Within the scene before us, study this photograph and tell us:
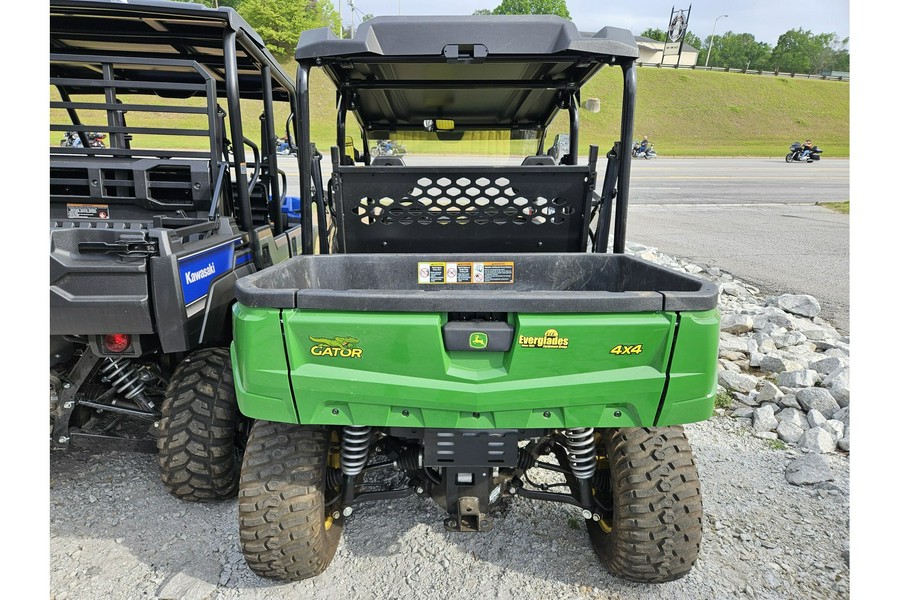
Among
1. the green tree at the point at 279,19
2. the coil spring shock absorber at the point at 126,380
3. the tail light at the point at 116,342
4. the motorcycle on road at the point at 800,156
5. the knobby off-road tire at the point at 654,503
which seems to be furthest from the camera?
the green tree at the point at 279,19

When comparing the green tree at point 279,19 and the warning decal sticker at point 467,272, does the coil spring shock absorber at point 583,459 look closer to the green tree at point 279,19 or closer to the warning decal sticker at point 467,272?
the warning decal sticker at point 467,272

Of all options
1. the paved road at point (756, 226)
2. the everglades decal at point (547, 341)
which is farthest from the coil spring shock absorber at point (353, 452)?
the paved road at point (756, 226)

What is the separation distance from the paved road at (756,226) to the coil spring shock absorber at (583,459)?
2.31 metres

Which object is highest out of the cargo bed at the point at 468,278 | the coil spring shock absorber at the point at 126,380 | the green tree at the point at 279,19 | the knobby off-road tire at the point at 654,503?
the green tree at the point at 279,19

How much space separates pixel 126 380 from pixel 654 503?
2.60 meters

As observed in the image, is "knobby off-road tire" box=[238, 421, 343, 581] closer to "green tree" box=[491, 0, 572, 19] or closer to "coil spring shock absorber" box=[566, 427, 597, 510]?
"coil spring shock absorber" box=[566, 427, 597, 510]

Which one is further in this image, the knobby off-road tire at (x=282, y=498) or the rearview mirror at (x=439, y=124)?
the rearview mirror at (x=439, y=124)

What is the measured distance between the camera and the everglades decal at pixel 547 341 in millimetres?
1842

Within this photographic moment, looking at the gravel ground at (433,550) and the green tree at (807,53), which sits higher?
the green tree at (807,53)

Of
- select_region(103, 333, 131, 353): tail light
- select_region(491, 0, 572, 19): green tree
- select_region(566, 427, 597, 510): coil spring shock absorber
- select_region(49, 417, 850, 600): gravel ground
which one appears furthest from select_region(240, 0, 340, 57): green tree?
select_region(566, 427, 597, 510): coil spring shock absorber

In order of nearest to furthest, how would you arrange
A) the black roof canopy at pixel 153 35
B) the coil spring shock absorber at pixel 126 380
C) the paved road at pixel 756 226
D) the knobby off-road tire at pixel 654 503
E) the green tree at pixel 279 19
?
the knobby off-road tire at pixel 654 503
the coil spring shock absorber at pixel 126 380
the black roof canopy at pixel 153 35
the paved road at pixel 756 226
the green tree at pixel 279 19

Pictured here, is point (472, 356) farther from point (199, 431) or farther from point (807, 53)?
point (807, 53)

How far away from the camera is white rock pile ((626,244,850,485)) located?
3457 millimetres

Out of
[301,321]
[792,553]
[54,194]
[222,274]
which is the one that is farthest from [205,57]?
[792,553]
